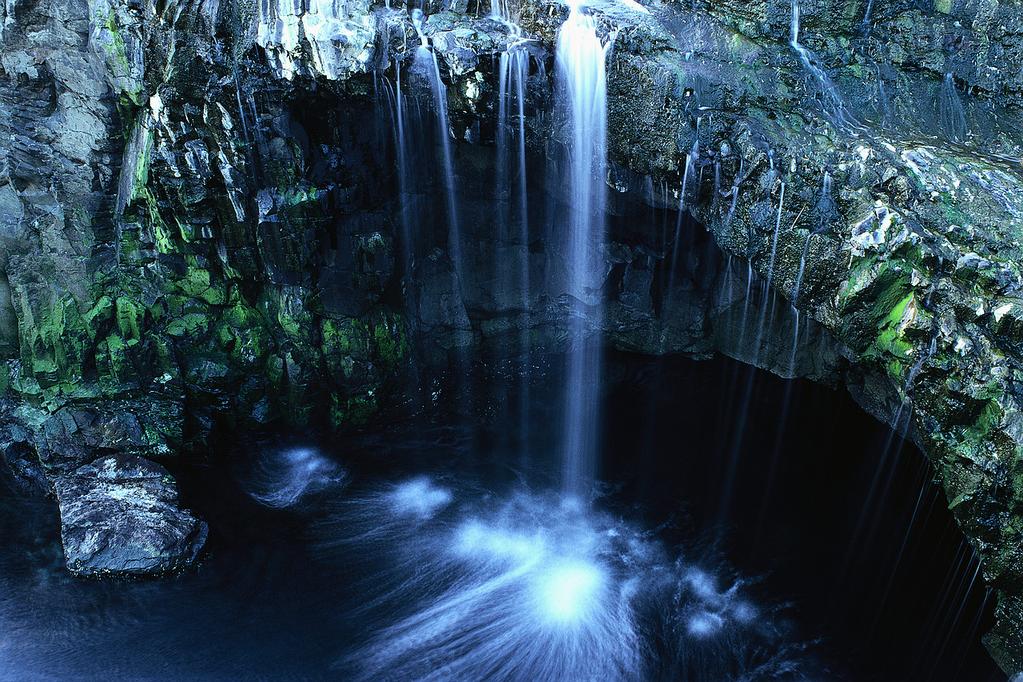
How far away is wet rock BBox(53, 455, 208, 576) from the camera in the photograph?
12570 millimetres

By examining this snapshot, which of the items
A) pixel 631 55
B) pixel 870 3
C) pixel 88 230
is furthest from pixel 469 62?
pixel 88 230

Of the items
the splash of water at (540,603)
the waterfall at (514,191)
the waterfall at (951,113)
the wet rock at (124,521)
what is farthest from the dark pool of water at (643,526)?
the waterfall at (951,113)

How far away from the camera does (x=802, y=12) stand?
1284cm

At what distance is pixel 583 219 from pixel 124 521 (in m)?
9.94

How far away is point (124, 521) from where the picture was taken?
13000mm

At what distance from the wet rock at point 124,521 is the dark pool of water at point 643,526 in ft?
1.15

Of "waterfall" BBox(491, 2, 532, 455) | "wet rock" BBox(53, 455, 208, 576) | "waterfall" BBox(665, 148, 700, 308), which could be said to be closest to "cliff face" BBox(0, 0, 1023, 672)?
"waterfall" BBox(665, 148, 700, 308)

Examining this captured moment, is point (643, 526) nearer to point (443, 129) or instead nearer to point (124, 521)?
point (443, 129)

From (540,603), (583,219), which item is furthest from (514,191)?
(540,603)

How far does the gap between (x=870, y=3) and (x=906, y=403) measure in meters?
7.12

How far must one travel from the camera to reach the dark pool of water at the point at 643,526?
11.4 m

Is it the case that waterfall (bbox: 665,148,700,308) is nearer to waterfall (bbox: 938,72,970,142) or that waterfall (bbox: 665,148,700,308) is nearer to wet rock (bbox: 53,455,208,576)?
waterfall (bbox: 938,72,970,142)

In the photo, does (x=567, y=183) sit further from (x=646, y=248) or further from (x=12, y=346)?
(x=12, y=346)

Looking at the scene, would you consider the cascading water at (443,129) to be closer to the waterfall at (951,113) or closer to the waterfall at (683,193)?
the waterfall at (683,193)
